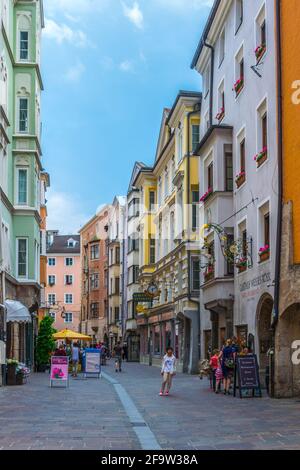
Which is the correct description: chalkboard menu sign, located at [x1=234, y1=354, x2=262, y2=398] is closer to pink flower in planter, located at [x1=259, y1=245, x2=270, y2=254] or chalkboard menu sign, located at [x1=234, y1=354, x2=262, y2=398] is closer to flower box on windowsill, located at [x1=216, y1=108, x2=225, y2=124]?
pink flower in planter, located at [x1=259, y1=245, x2=270, y2=254]

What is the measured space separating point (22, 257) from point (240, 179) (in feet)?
51.3

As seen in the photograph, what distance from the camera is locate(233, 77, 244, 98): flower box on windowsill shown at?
2862 centimetres

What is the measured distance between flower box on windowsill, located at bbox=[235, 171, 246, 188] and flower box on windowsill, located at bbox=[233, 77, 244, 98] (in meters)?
3.25

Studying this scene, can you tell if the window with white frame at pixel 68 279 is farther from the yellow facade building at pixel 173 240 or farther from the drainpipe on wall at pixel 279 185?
the drainpipe on wall at pixel 279 185

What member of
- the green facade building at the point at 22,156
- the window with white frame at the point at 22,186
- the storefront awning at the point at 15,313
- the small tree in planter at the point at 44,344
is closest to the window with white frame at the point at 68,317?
the small tree in planter at the point at 44,344

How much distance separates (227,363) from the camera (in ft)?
79.6

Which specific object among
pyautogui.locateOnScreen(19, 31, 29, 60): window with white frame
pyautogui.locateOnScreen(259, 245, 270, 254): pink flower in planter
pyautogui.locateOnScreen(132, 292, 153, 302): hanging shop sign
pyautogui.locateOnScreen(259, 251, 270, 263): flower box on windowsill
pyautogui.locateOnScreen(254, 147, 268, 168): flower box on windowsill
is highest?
pyautogui.locateOnScreen(19, 31, 29, 60): window with white frame

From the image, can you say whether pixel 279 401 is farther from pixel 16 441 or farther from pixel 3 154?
pixel 3 154

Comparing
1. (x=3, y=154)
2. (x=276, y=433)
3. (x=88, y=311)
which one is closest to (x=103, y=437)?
(x=276, y=433)

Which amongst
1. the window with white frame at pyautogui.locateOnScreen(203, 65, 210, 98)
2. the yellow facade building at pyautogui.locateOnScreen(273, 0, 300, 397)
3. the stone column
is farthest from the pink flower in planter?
the window with white frame at pyautogui.locateOnScreen(203, 65, 210, 98)

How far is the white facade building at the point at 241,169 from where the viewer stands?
24.8 meters

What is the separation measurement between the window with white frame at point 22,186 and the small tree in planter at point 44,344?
7.55m

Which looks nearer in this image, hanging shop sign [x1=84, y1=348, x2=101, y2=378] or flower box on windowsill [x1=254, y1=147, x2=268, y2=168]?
flower box on windowsill [x1=254, y1=147, x2=268, y2=168]
